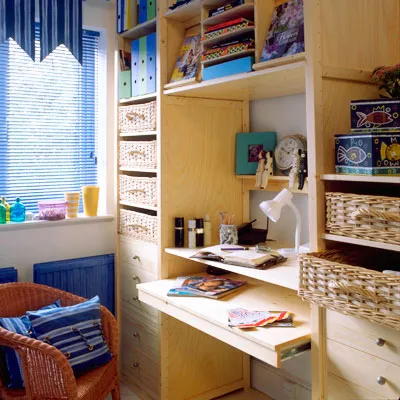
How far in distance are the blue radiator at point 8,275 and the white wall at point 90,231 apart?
0.34 ft

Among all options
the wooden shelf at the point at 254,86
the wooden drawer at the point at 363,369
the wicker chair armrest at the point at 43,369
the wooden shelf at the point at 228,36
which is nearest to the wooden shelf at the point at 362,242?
the wooden drawer at the point at 363,369

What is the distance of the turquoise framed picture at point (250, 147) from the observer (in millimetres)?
2623

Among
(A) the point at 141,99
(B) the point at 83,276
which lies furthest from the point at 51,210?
(A) the point at 141,99

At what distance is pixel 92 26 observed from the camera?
3.03 metres

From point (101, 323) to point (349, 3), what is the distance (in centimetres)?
180

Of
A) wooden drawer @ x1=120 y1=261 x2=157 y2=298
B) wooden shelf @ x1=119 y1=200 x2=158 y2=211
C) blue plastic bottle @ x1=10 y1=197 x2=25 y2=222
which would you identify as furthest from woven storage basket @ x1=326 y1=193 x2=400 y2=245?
blue plastic bottle @ x1=10 y1=197 x2=25 y2=222

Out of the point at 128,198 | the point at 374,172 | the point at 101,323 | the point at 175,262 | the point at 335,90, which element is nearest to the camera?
the point at 374,172

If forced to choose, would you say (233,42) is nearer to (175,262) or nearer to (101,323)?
(175,262)

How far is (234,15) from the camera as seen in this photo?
7.34 ft

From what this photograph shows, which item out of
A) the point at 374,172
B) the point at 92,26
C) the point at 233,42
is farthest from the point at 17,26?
the point at 374,172

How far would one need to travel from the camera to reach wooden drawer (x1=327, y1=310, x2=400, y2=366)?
1520 millimetres

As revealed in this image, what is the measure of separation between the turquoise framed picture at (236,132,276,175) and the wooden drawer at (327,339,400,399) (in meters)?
1.18

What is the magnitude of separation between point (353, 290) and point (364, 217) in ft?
0.82

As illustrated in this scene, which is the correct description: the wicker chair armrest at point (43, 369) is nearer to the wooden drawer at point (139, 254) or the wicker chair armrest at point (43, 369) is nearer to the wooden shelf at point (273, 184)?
the wooden drawer at point (139, 254)
